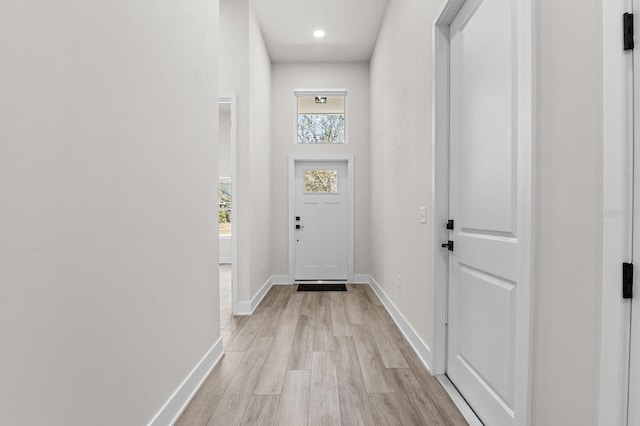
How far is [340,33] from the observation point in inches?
164

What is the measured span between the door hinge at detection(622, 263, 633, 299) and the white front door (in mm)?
4227

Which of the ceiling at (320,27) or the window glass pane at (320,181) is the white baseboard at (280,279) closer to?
the window glass pane at (320,181)

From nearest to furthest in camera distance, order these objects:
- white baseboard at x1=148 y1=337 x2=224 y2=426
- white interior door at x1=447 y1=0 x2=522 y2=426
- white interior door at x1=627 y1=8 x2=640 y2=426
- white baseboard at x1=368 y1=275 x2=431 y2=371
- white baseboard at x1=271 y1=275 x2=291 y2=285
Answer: white interior door at x1=627 y1=8 x2=640 y2=426 < white interior door at x1=447 y1=0 x2=522 y2=426 < white baseboard at x1=148 y1=337 x2=224 y2=426 < white baseboard at x1=368 y1=275 x2=431 y2=371 < white baseboard at x1=271 y1=275 x2=291 y2=285

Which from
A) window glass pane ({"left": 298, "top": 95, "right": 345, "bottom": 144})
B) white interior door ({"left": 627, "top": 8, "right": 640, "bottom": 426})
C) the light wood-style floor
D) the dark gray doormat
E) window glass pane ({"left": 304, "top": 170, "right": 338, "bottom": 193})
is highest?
window glass pane ({"left": 298, "top": 95, "right": 345, "bottom": 144})

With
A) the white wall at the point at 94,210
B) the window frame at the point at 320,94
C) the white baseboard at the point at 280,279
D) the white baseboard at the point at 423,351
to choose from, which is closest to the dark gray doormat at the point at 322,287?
the white baseboard at the point at 280,279

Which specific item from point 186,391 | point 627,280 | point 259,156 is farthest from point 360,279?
point 627,280

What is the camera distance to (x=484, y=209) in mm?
1610

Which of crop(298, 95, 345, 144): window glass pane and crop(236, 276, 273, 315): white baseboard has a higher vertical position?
crop(298, 95, 345, 144): window glass pane

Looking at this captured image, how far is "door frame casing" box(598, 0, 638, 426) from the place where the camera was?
81 cm

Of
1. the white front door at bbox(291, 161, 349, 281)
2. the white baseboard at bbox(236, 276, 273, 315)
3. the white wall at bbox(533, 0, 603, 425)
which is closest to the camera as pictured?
the white wall at bbox(533, 0, 603, 425)

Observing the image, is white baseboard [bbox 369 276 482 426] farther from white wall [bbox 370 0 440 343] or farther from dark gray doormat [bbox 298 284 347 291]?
dark gray doormat [bbox 298 284 347 291]

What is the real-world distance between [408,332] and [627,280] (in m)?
2.04

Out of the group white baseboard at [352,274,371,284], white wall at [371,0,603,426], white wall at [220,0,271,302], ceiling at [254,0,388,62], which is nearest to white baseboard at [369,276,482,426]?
white wall at [371,0,603,426]

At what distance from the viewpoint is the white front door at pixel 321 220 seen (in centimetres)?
502
